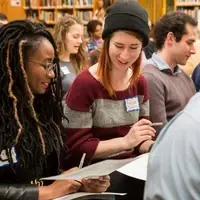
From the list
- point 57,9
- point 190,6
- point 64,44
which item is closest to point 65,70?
point 64,44

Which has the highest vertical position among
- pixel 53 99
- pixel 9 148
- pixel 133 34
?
pixel 133 34

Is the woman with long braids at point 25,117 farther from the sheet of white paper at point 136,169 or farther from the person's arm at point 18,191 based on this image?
the sheet of white paper at point 136,169

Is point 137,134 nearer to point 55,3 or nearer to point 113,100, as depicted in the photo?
point 113,100

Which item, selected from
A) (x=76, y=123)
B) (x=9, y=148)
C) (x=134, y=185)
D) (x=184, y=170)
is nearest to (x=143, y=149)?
(x=134, y=185)

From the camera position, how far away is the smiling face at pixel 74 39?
3791 millimetres

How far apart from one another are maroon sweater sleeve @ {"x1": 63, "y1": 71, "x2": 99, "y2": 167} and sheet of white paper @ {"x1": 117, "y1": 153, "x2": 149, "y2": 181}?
176 mm

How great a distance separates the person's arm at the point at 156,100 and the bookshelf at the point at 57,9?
18.2 feet

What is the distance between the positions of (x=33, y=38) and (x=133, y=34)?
0.52 meters

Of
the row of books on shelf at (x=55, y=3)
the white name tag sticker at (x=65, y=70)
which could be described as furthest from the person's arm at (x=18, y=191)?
the row of books on shelf at (x=55, y=3)

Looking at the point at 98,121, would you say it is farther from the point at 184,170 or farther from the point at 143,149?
the point at 184,170

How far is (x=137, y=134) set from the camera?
5.60ft

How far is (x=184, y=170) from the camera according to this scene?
2.41 feet

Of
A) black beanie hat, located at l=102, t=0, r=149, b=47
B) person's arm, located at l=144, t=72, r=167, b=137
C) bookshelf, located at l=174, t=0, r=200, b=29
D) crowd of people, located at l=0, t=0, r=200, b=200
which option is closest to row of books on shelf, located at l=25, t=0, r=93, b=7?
bookshelf, located at l=174, t=0, r=200, b=29

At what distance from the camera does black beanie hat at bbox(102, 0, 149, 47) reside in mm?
1835
